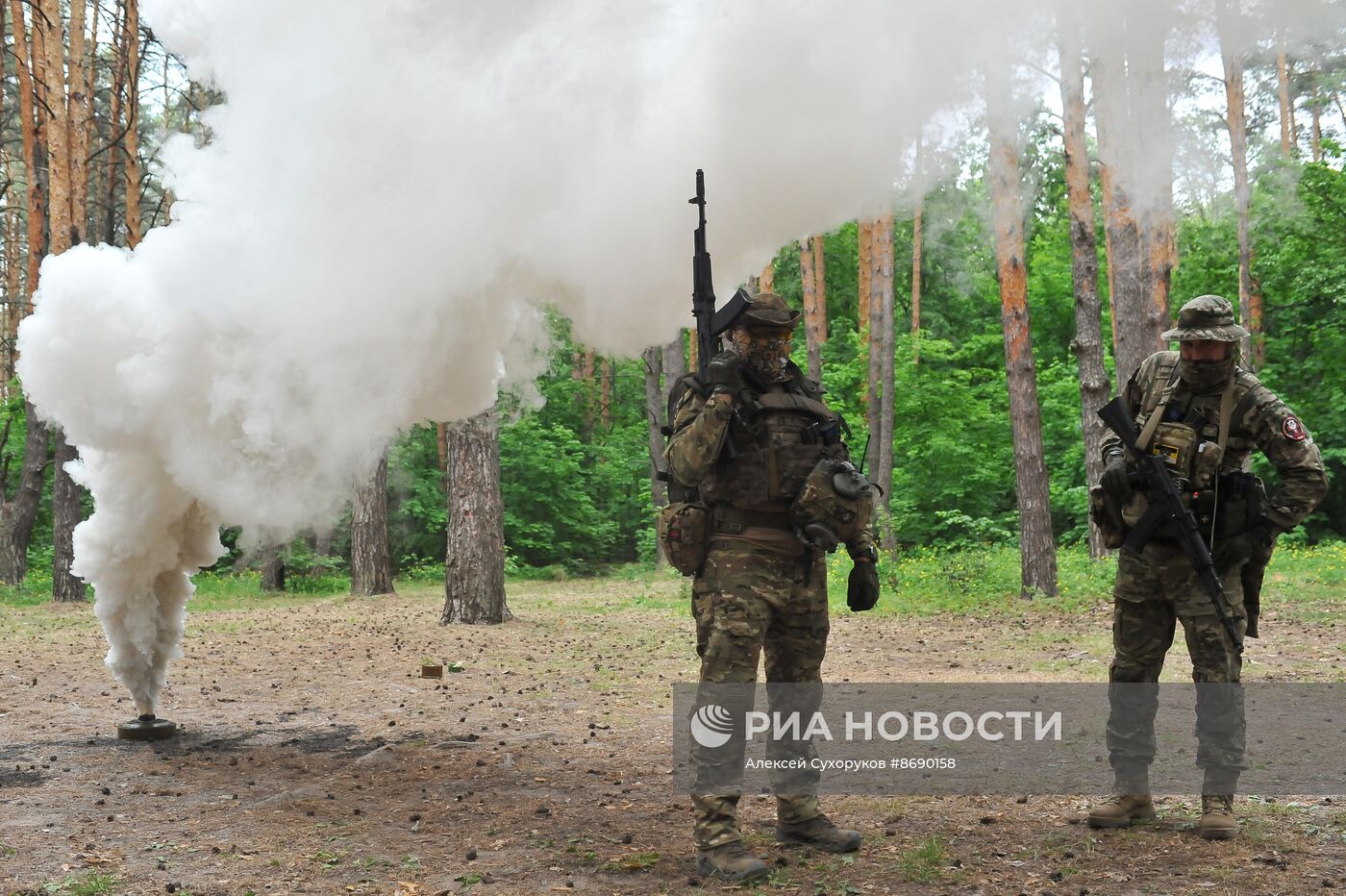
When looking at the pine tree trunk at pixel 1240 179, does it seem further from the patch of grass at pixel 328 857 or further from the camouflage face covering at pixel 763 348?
the patch of grass at pixel 328 857

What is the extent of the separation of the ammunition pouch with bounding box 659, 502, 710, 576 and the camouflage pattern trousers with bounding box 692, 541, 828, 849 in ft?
0.19

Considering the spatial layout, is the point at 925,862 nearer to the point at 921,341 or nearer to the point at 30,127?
the point at 30,127

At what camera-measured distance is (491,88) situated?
22.2 feet

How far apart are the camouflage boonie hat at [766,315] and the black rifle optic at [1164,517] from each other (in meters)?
1.71

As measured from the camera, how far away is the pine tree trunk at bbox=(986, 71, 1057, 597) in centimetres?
1672

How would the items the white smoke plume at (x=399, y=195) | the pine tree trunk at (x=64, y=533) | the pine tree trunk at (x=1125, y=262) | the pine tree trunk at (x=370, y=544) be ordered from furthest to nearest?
1. the pine tree trunk at (x=370, y=544)
2. the pine tree trunk at (x=64, y=533)
3. the pine tree trunk at (x=1125, y=262)
4. the white smoke plume at (x=399, y=195)

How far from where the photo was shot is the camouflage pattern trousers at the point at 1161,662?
223 inches

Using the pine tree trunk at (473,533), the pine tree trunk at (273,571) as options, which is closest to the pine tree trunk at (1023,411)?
the pine tree trunk at (473,533)

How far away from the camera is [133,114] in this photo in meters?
20.8

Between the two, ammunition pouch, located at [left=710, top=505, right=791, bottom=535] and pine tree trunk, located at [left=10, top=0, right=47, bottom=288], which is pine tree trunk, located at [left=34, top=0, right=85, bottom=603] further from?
ammunition pouch, located at [left=710, top=505, right=791, bottom=535]

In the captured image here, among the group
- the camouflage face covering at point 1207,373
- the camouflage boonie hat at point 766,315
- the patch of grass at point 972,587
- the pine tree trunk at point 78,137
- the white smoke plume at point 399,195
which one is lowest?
the patch of grass at point 972,587

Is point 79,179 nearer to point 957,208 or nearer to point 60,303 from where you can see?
point 60,303

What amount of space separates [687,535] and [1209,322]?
9.08 ft


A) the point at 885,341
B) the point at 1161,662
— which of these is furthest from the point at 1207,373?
the point at 885,341
